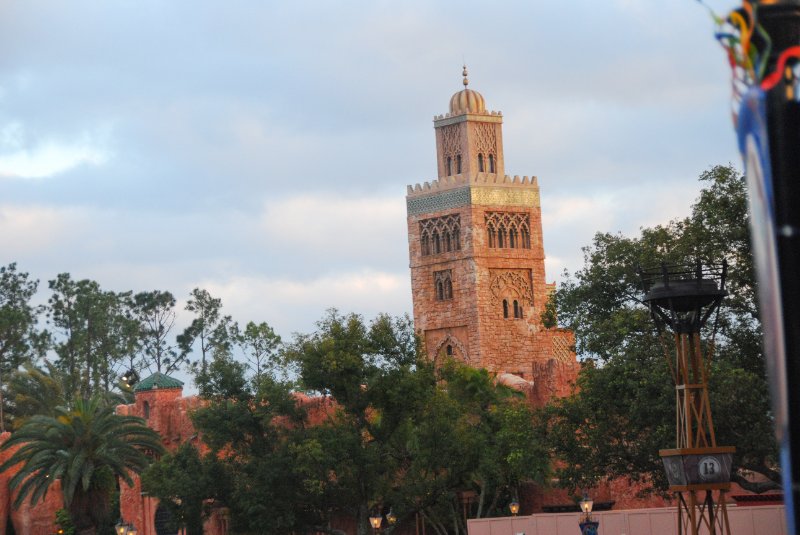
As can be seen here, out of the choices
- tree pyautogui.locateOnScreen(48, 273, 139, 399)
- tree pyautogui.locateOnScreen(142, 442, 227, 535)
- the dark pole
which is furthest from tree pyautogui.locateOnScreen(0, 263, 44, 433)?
the dark pole

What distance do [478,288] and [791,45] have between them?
6753 cm

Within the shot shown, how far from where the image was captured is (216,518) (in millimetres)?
55125

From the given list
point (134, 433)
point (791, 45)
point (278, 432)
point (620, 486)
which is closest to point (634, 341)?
point (620, 486)

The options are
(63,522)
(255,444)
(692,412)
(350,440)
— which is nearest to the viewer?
(692,412)

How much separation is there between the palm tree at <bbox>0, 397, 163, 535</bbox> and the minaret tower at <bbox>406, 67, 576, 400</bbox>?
25.0 meters

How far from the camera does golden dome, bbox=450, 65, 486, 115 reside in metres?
75.9

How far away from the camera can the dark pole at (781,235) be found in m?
5.66

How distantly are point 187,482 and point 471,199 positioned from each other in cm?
3320

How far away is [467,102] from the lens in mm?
76000

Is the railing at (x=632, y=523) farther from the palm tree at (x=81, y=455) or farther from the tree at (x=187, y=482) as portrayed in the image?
the palm tree at (x=81, y=455)

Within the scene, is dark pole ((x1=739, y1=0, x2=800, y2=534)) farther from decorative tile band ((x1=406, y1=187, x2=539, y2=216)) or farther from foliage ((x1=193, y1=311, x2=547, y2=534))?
decorative tile band ((x1=406, y1=187, x2=539, y2=216))

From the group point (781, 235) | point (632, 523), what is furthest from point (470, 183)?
point (781, 235)

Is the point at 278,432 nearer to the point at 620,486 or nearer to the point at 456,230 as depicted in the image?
the point at 620,486

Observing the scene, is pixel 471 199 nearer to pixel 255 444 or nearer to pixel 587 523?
pixel 255 444
